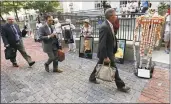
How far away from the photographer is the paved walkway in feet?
12.7

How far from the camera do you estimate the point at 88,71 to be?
17.8ft

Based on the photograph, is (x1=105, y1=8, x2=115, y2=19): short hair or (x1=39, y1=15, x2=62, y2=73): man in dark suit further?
(x1=39, y1=15, x2=62, y2=73): man in dark suit

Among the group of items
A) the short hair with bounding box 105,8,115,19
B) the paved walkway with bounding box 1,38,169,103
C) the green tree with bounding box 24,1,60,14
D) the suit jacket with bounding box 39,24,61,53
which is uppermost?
the green tree with bounding box 24,1,60,14

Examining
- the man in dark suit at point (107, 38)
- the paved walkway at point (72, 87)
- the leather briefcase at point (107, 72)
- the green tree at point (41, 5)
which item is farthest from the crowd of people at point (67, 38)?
the green tree at point (41, 5)

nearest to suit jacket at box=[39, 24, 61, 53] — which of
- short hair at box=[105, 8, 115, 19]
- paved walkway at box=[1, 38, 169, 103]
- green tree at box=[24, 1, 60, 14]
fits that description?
paved walkway at box=[1, 38, 169, 103]

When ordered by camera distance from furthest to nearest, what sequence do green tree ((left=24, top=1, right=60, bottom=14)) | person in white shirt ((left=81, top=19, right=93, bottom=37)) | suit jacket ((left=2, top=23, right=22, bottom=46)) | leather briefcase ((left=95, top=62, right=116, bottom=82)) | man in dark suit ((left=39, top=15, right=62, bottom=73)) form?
green tree ((left=24, top=1, right=60, bottom=14)) < person in white shirt ((left=81, top=19, right=93, bottom=37)) < suit jacket ((left=2, top=23, right=22, bottom=46)) < man in dark suit ((left=39, top=15, right=62, bottom=73)) < leather briefcase ((left=95, top=62, right=116, bottom=82))

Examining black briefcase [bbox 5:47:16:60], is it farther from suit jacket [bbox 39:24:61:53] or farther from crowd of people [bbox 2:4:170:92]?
suit jacket [bbox 39:24:61:53]

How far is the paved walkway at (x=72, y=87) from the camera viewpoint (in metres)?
3.87

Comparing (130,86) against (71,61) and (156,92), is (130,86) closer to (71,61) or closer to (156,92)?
(156,92)

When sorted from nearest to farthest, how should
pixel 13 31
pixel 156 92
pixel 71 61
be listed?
pixel 156 92 → pixel 13 31 → pixel 71 61

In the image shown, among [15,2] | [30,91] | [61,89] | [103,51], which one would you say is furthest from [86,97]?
[15,2]

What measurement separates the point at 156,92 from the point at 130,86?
0.60 metres

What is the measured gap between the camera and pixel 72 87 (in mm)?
4438

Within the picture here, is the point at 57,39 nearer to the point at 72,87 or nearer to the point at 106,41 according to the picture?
the point at 72,87
